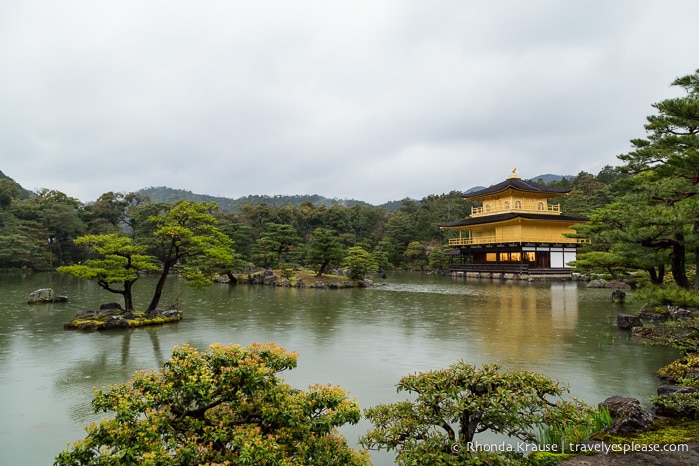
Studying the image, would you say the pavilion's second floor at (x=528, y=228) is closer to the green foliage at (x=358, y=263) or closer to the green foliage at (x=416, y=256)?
the green foliage at (x=416, y=256)

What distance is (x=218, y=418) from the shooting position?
10.1 ft

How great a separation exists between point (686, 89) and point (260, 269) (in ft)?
85.4

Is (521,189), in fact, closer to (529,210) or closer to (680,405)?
(529,210)

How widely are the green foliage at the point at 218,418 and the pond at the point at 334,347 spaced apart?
5.31ft

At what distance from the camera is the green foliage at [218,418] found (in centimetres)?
261

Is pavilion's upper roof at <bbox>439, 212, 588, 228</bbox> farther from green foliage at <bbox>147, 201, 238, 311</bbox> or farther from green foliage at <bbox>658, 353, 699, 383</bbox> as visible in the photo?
green foliage at <bbox>658, 353, 699, 383</bbox>

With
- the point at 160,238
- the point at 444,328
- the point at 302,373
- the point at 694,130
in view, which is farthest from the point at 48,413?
the point at 694,130

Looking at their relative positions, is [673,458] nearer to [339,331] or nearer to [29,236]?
[339,331]

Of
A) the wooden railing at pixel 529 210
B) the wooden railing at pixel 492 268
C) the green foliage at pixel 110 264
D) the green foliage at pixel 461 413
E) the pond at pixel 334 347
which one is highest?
the wooden railing at pixel 529 210

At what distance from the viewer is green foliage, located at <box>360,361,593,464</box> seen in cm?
321

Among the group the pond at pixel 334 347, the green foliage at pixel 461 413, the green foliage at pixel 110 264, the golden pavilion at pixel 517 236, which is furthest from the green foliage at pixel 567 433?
the golden pavilion at pixel 517 236

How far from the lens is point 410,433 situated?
3396 millimetres

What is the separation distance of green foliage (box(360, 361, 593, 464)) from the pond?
40.3 inches

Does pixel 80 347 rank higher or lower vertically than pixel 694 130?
lower
